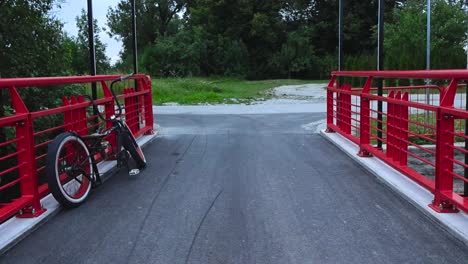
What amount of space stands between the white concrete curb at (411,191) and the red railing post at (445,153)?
0.37 feet

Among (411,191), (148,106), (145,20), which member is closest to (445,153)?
(411,191)

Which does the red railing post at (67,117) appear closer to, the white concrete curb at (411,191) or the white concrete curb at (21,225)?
the white concrete curb at (21,225)

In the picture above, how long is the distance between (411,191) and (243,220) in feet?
5.90

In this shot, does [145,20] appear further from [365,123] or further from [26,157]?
[26,157]

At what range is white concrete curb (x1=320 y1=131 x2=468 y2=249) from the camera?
14.4 feet

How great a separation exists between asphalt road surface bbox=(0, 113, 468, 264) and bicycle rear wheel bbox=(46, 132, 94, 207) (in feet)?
0.51

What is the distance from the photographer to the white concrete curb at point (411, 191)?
438 centimetres

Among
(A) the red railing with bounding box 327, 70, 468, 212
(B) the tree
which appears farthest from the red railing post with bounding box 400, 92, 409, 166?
(B) the tree

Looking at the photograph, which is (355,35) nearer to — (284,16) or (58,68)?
(284,16)

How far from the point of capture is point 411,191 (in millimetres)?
5539

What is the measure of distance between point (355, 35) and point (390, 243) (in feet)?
153

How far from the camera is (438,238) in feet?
14.0

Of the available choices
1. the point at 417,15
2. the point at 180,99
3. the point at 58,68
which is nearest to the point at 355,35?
the point at 417,15

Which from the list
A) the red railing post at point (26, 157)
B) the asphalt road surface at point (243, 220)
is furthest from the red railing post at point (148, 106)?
the red railing post at point (26, 157)
